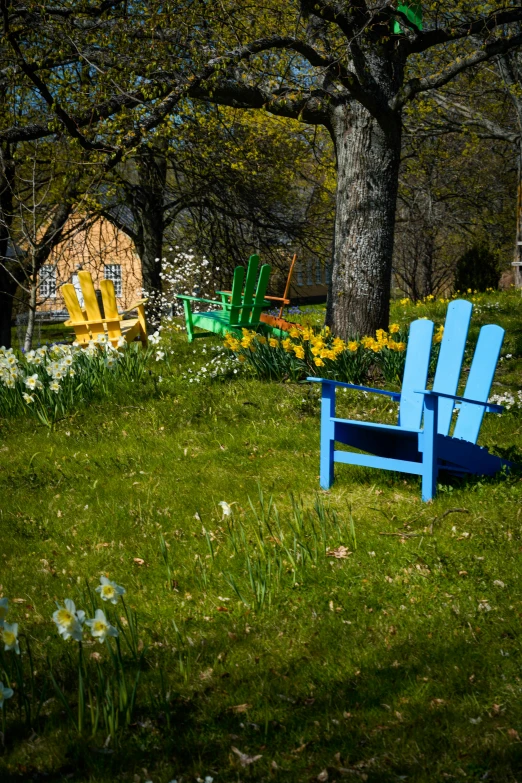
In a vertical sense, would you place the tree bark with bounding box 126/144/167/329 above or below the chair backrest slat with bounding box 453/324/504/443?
above

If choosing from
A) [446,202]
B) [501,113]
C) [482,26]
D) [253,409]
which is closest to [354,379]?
[253,409]

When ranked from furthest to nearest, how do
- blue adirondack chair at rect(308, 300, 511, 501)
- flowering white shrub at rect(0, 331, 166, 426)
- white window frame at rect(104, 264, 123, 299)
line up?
white window frame at rect(104, 264, 123, 299), flowering white shrub at rect(0, 331, 166, 426), blue adirondack chair at rect(308, 300, 511, 501)

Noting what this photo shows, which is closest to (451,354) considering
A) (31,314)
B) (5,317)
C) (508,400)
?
(508,400)

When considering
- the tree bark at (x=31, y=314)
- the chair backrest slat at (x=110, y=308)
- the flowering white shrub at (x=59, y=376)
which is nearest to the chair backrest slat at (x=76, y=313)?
the chair backrest slat at (x=110, y=308)

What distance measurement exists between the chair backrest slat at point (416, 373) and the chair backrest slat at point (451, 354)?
17 cm

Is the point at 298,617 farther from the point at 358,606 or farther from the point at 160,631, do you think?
the point at 160,631

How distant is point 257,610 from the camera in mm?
3891

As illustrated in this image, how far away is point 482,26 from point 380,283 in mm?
2671

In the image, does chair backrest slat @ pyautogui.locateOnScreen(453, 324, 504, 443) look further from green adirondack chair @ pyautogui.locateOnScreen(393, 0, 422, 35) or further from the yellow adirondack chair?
the yellow adirondack chair

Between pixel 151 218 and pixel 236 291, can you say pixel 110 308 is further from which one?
pixel 151 218

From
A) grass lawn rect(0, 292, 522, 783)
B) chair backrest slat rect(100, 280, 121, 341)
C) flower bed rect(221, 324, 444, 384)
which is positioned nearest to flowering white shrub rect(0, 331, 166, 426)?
grass lawn rect(0, 292, 522, 783)

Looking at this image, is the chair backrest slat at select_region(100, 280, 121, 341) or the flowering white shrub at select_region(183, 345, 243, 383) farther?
the chair backrest slat at select_region(100, 280, 121, 341)

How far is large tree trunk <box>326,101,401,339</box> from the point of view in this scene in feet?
27.9

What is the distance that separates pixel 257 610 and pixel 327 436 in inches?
66.9
